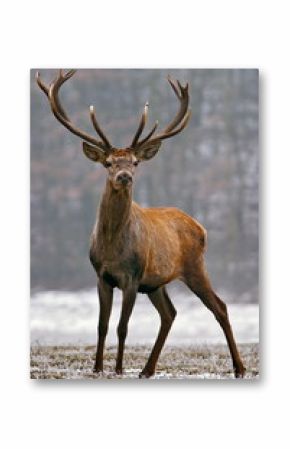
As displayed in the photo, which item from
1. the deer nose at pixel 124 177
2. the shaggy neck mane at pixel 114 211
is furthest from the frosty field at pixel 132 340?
the deer nose at pixel 124 177

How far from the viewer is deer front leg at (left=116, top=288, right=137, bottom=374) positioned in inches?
878

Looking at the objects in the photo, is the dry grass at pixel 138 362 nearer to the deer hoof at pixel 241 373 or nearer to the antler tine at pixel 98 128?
the deer hoof at pixel 241 373

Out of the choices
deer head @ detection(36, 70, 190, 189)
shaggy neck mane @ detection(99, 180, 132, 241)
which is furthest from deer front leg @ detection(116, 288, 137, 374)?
deer head @ detection(36, 70, 190, 189)

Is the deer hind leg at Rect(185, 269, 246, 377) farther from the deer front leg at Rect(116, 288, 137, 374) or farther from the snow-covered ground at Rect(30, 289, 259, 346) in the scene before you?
the deer front leg at Rect(116, 288, 137, 374)

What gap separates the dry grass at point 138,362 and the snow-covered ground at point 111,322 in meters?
0.04

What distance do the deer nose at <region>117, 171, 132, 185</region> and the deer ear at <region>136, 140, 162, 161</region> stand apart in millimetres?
189

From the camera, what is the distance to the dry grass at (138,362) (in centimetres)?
2238

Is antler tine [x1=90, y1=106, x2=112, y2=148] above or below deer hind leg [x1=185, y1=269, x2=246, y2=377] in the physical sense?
above

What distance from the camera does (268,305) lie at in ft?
73.4

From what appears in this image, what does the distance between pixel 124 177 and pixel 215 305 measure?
871 mm

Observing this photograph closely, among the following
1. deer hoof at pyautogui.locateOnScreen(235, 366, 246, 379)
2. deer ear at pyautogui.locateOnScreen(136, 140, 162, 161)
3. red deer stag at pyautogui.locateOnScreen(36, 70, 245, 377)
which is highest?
deer ear at pyautogui.locateOnScreen(136, 140, 162, 161)
